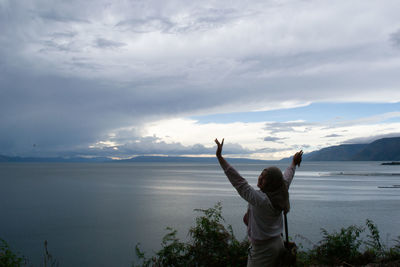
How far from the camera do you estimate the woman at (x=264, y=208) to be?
11.2ft

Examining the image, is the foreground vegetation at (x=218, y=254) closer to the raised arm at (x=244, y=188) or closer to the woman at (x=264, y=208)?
the woman at (x=264, y=208)

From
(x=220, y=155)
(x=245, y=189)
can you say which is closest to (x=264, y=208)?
(x=245, y=189)

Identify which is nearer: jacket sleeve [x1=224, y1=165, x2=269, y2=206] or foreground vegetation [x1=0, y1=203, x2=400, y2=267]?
jacket sleeve [x1=224, y1=165, x2=269, y2=206]

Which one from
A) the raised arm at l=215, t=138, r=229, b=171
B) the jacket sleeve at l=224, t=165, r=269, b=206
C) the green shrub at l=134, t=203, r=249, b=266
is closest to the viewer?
the jacket sleeve at l=224, t=165, r=269, b=206

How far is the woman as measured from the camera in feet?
11.2

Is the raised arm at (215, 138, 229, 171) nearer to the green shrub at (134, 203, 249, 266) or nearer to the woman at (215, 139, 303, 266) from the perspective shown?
the woman at (215, 139, 303, 266)

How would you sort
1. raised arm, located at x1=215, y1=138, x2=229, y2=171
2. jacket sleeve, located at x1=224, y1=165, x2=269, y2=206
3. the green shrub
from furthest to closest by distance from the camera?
the green shrub
raised arm, located at x1=215, y1=138, x2=229, y2=171
jacket sleeve, located at x1=224, y1=165, x2=269, y2=206

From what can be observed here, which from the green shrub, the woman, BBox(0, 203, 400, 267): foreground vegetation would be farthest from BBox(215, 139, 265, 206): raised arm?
the green shrub

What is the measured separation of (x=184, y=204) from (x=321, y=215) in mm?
12687

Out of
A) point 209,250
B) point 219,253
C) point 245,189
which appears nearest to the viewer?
point 245,189

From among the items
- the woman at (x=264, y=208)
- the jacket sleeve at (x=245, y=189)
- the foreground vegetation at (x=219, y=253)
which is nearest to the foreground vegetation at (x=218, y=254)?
the foreground vegetation at (x=219, y=253)

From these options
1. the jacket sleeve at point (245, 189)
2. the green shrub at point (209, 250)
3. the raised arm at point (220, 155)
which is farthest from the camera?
the green shrub at point (209, 250)

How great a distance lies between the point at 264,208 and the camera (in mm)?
3488

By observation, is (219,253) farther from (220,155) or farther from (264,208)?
(220,155)
